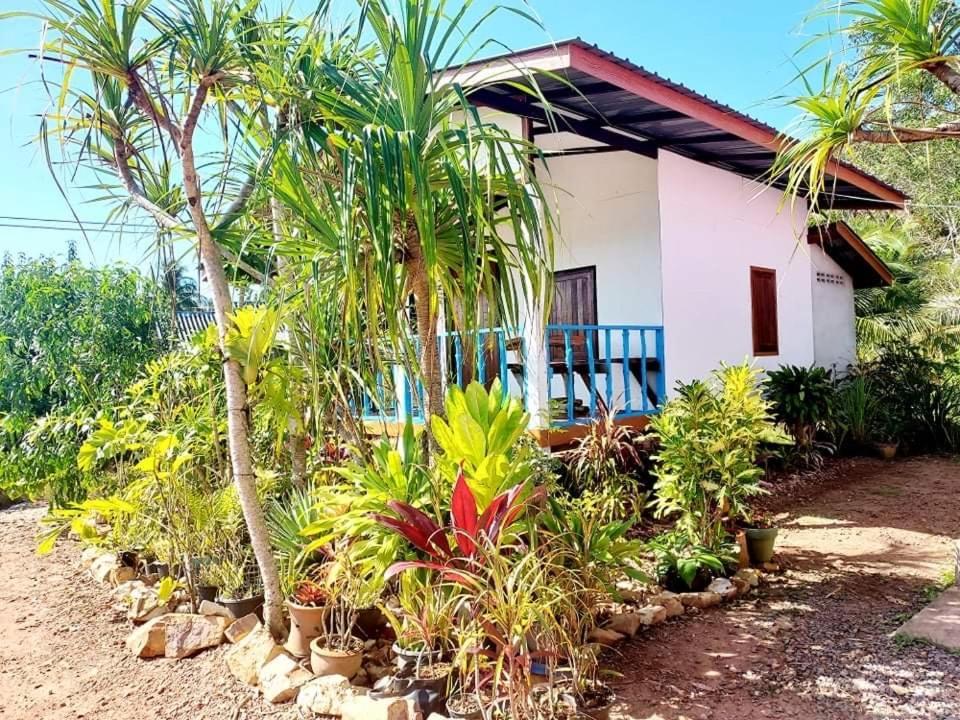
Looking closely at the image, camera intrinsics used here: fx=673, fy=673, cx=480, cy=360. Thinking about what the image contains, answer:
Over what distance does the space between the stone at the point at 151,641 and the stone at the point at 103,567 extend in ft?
5.18

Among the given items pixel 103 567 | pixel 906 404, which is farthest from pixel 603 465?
pixel 906 404

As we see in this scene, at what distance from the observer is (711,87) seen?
22.0 feet

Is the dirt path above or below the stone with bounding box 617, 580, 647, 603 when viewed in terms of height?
below

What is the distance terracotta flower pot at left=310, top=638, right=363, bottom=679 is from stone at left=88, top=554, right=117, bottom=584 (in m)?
2.90

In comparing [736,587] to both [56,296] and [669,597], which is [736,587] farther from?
[56,296]

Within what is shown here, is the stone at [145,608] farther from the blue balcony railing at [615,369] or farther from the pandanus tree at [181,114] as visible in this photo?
the blue balcony railing at [615,369]

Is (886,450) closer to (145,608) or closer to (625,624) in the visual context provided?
(625,624)

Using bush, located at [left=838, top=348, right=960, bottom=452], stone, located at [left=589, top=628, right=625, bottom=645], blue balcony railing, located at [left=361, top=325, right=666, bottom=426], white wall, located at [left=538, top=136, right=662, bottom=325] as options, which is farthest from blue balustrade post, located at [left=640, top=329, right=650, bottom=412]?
bush, located at [left=838, top=348, right=960, bottom=452]

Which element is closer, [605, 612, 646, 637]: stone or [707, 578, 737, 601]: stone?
[605, 612, 646, 637]: stone

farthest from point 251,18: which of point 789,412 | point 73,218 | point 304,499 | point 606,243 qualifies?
point 789,412

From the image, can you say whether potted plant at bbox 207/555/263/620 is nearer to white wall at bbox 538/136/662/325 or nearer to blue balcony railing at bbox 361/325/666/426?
blue balcony railing at bbox 361/325/666/426

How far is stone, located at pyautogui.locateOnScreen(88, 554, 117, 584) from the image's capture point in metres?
5.29

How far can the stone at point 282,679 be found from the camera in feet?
10.4

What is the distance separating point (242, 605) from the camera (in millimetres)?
4000
